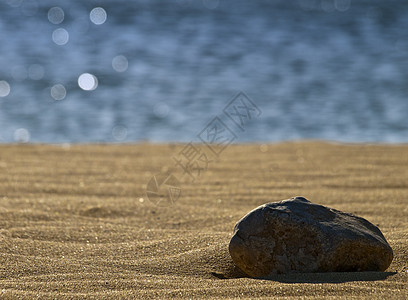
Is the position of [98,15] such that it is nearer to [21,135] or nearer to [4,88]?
[4,88]

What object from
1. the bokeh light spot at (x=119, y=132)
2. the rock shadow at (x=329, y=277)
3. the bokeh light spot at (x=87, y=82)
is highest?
the bokeh light spot at (x=87, y=82)

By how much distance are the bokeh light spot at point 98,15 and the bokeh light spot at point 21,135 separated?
874 centimetres

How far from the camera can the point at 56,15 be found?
55.1 feet

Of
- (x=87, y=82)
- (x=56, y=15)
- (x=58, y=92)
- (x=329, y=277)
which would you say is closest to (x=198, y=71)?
(x=87, y=82)

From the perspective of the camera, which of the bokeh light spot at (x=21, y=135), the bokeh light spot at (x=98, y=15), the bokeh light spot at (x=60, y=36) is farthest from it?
the bokeh light spot at (x=98, y=15)

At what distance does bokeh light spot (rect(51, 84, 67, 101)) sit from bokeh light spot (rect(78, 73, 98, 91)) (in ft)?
1.08

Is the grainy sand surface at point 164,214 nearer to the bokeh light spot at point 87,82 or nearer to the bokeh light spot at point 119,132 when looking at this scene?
the bokeh light spot at point 119,132

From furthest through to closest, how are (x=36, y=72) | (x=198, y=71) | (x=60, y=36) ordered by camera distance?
(x=60, y=36) < (x=198, y=71) < (x=36, y=72)

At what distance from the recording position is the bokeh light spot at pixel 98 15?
51.4 feet

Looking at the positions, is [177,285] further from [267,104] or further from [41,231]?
[267,104]

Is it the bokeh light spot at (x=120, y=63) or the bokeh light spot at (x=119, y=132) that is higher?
the bokeh light spot at (x=120, y=63)

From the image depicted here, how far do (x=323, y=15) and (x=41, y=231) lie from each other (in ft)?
51.6

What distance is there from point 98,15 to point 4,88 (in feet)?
25.2

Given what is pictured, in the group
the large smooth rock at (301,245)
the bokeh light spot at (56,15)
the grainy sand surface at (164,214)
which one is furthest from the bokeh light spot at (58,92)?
the bokeh light spot at (56,15)
